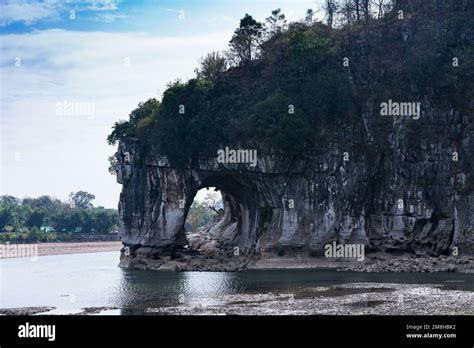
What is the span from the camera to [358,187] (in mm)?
59562

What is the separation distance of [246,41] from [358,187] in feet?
52.4

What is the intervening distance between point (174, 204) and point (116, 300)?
2582 centimetres

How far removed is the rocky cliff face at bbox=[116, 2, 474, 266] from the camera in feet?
189

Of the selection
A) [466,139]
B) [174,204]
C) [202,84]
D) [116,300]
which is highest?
[202,84]

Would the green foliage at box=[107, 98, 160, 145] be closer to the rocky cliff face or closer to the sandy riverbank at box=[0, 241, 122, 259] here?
the rocky cliff face

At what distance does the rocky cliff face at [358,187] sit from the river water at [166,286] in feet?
21.9

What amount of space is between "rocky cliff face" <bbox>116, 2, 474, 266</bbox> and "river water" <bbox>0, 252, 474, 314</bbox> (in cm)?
667

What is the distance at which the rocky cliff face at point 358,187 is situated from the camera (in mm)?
57500

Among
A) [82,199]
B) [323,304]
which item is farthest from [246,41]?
[82,199]

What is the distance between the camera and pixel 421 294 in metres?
35.1

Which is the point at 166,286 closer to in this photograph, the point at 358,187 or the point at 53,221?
the point at 358,187

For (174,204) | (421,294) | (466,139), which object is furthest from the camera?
(174,204)
